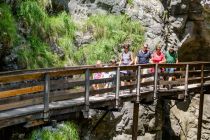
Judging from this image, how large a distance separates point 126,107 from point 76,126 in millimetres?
3579

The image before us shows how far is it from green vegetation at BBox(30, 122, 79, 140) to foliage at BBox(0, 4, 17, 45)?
346 cm

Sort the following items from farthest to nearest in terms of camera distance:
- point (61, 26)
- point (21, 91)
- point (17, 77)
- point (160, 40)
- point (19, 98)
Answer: point (160, 40) → point (61, 26) → point (21, 91) → point (19, 98) → point (17, 77)

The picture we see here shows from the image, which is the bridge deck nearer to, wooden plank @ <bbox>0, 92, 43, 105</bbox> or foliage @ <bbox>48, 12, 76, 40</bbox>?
wooden plank @ <bbox>0, 92, 43, 105</bbox>

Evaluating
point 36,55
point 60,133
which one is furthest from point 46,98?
point 36,55

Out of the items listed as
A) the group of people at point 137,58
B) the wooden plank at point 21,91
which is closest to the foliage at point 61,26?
the group of people at point 137,58

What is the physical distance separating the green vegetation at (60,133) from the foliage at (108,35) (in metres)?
4.29

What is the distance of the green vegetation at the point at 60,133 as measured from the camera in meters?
13.9

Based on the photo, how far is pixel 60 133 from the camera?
47.8 feet

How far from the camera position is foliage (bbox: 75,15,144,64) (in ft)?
61.6

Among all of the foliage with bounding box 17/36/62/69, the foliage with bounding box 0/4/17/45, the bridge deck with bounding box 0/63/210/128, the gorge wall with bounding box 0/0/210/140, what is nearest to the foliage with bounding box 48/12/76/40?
the gorge wall with bounding box 0/0/210/140

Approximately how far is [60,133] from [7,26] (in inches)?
172

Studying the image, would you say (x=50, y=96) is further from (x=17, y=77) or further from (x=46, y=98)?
(x=17, y=77)

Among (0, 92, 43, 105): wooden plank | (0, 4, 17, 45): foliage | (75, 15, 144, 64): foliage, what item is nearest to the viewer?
(0, 92, 43, 105): wooden plank

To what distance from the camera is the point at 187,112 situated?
2538 centimetres
